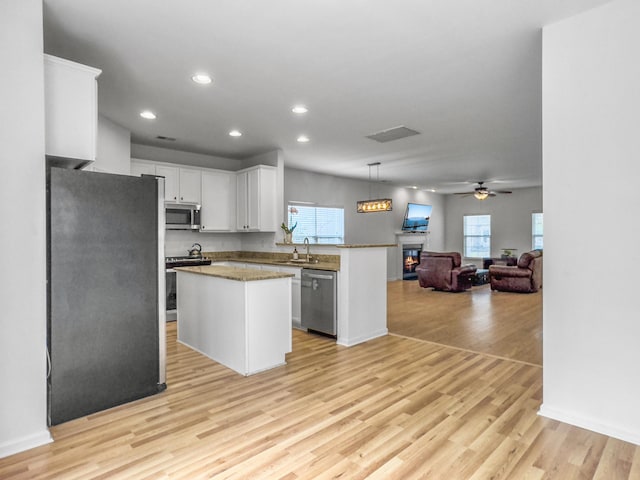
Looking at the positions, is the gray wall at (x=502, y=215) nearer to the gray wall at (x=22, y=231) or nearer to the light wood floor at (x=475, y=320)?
the light wood floor at (x=475, y=320)

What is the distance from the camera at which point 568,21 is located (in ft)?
8.03

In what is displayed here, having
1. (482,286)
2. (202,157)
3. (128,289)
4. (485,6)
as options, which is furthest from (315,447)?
(482,286)

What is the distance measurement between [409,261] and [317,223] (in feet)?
12.9

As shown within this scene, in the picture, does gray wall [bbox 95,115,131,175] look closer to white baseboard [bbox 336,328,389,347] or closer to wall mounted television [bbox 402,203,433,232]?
white baseboard [bbox 336,328,389,347]

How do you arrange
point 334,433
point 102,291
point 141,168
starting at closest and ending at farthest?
point 334,433 → point 102,291 → point 141,168

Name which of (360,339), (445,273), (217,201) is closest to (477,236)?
(445,273)

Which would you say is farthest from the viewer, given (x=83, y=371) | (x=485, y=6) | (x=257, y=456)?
(x=83, y=371)

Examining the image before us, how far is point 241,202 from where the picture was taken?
639 centimetres

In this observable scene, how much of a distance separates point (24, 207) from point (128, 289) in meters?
0.85

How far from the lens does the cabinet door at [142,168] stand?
533 centimetres

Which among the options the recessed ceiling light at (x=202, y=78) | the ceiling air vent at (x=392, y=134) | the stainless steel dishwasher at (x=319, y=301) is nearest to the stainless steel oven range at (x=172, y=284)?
the stainless steel dishwasher at (x=319, y=301)

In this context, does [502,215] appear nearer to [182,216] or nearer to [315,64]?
[182,216]

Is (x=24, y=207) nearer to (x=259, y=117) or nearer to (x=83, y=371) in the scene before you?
(x=83, y=371)

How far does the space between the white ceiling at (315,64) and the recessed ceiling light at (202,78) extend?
6 centimetres
